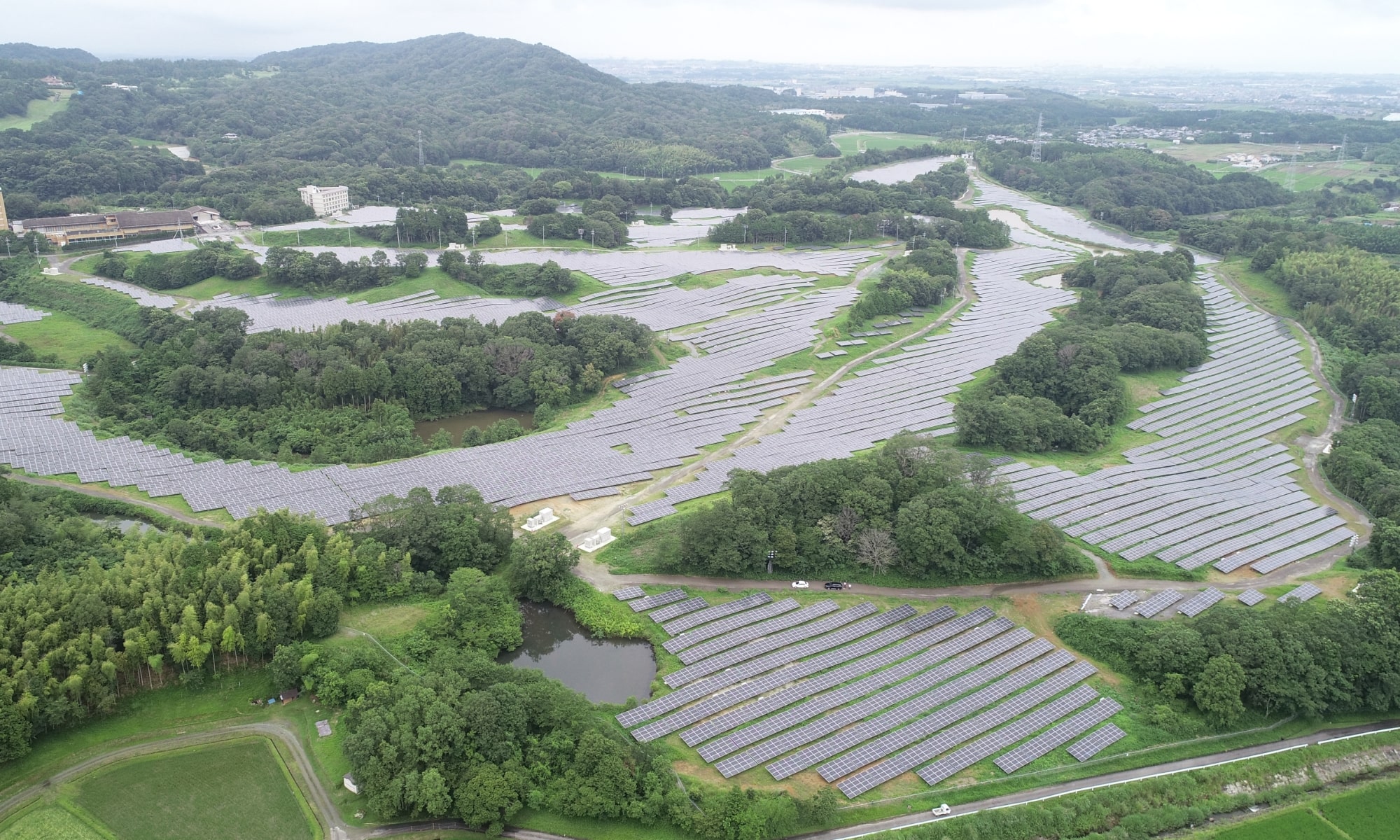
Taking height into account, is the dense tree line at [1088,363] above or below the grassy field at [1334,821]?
→ above

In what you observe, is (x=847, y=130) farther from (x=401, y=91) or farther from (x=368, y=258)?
(x=368, y=258)

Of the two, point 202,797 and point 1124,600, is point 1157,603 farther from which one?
point 202,797

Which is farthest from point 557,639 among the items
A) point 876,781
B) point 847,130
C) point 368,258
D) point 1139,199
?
point 847,130

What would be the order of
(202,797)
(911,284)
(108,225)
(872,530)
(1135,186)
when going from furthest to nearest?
(1135,186) < (108,225) < (911,284) < (872,530) < (202,797)

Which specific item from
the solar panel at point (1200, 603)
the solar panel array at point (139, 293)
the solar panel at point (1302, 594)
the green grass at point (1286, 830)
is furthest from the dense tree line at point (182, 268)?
the green grass at point (1286, 830)

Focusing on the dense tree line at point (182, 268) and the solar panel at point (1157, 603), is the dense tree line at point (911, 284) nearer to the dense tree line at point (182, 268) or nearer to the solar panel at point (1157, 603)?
the solar panel at point (1157, 603)

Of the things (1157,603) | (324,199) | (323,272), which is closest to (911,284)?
(1157,603)
